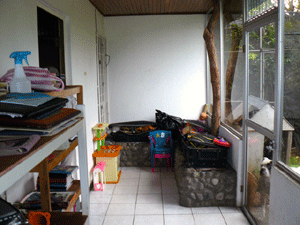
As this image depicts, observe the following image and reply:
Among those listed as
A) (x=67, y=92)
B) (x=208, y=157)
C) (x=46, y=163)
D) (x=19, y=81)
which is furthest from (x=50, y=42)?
(x=208, y=157)

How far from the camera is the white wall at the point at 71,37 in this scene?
2.09 metres

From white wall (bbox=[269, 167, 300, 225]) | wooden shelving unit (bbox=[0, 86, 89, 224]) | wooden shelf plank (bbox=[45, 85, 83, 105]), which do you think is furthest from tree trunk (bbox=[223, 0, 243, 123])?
wooden shelving unit (bbox=[0, 86, 89, 224])

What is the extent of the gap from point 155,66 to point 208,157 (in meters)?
2.92

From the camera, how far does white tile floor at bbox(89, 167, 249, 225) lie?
11.5 ft

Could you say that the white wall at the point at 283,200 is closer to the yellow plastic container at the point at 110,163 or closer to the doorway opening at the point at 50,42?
the doorway opening at the point at 50,42

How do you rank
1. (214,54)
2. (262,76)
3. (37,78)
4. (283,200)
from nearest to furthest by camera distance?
(37,78) < (283,200) < (262,76) < (214,54)

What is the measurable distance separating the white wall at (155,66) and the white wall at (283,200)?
3.71m

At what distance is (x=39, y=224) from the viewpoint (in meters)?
1.14

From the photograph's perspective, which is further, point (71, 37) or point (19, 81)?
point (71, 37)

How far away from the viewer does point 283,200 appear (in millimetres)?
2465

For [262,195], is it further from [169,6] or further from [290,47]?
[169,6]

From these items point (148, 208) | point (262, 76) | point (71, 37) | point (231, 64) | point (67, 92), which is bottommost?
point (148, 208)

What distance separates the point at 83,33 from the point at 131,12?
6.18 feet

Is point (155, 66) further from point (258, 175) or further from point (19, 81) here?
point (19, 81)
